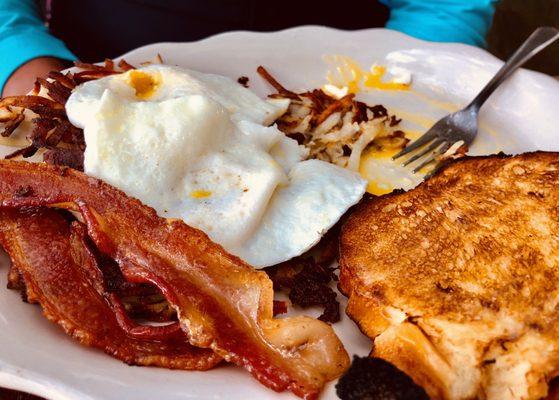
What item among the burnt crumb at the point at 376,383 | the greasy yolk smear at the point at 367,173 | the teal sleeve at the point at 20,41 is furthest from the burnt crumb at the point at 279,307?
the teal sleeve at the point at 20,41

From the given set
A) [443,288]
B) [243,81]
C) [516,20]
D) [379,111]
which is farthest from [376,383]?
[516,20]

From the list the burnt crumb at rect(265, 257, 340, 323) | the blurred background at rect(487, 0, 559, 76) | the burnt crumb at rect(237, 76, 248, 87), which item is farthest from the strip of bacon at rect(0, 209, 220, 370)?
the blurred background at rect(487, 0, 559, 76)

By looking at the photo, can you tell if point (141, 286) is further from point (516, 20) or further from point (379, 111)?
point (516, 20)

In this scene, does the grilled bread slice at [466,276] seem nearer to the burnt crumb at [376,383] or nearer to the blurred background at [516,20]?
the burnt crumb at [376,383]

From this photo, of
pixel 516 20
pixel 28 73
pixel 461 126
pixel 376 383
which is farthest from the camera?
pixel 516 20

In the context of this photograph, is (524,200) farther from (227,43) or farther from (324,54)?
(227,43)

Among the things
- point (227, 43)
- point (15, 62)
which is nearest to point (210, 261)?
point (227, 43)
